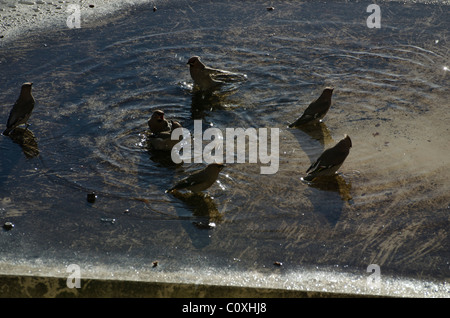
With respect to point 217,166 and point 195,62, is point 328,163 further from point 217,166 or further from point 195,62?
point 195,62

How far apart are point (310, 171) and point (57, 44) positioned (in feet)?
19.4

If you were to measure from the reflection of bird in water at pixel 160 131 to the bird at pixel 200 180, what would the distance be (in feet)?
3.40

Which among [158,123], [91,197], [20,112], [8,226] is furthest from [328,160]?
[20,112]

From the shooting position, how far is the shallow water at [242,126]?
20.0ft

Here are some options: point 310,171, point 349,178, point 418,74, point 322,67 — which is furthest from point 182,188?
point 418,74

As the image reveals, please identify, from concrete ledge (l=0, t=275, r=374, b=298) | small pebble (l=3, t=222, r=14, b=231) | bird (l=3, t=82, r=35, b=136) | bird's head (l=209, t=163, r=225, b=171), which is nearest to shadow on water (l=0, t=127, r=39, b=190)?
bird (l=3, t=82, r=35, b=136)

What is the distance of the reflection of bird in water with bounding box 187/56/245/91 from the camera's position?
955cm

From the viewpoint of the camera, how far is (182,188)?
6.99 m

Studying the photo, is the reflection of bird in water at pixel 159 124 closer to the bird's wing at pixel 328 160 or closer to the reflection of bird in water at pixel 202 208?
the reflection of bird in water at pixel 202 208

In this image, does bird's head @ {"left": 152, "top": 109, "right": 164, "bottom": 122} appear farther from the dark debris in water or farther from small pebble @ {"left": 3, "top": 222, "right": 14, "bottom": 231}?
small pebble @ {"left": 3, "top": 222, "right": 14, "bottom": 231}

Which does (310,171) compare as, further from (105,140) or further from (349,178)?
(105,140)

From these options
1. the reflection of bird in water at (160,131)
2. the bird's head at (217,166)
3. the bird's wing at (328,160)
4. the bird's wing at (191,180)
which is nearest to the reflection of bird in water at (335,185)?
the bird's wing at (328,160)

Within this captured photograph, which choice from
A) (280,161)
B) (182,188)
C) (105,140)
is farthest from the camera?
(105,140)
